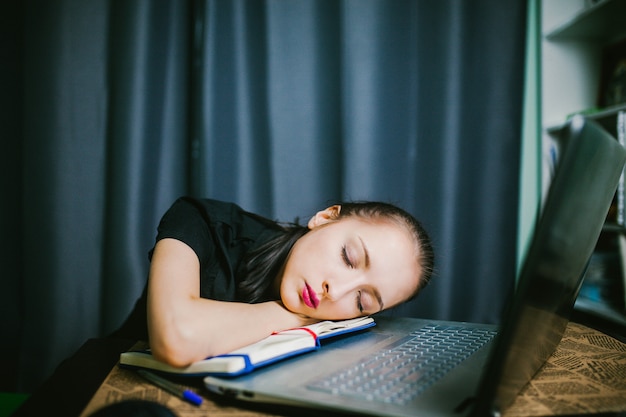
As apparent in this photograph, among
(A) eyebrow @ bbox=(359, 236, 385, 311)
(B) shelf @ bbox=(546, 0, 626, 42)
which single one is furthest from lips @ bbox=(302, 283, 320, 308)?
(B) shelf @ bbox=(546, 0, 626, 42)

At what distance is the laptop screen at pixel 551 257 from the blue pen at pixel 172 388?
0.32 metres

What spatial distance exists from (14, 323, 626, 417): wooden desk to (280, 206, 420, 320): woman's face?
0.87 feet

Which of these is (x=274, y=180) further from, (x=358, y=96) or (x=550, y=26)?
(x=550, y=26)

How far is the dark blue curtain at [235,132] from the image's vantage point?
152 cm

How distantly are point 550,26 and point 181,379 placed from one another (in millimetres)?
1791

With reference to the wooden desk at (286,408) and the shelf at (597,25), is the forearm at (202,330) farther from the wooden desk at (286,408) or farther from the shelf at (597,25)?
the shelf at (597,25)

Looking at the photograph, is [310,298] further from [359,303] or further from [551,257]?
[551,257]

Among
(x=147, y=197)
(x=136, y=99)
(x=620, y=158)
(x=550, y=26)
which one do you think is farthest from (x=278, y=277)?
(x=550, y=26)

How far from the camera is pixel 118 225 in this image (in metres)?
1.53

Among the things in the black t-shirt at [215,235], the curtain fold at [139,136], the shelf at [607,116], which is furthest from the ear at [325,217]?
the shelf at [607,116]

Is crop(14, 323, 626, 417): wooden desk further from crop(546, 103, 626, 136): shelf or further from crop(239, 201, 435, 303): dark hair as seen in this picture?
crop(546, 103, 626, 136): shelf

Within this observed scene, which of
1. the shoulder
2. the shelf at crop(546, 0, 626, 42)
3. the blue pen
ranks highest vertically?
the shelf at crop(546, 0, 626, 42)

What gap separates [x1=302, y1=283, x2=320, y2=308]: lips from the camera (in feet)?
2.59

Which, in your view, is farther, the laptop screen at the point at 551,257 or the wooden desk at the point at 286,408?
the wooden desk at the point at 286,408
